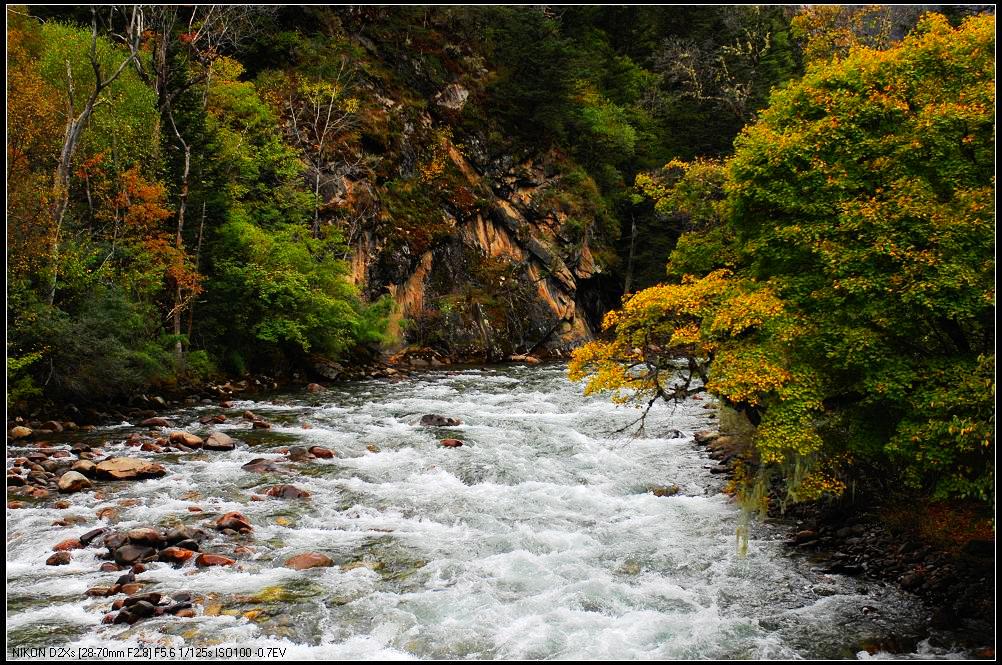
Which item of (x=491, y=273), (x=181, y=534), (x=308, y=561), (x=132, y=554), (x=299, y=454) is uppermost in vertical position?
(x=491, y=273)

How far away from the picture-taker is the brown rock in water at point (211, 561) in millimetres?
11289

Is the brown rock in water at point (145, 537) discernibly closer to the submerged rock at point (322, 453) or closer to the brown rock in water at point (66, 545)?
the brown rock in water at point (66, 545)

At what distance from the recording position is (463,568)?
466 inches

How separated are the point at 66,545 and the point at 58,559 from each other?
1.73ft

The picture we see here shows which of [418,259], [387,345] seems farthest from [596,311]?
[387,345]

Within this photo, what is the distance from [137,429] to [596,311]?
38.2 meters

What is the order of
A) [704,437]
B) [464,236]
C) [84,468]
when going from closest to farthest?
1. [84,468]
2. [704,437]
3. [464,236]

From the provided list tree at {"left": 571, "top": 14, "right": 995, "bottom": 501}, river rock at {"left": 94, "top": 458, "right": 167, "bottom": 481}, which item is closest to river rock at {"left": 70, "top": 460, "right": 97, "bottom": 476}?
river rock at {"left": 94, "top": 458, "right": 167, "bottom": 481}

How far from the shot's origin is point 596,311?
53969 millimetres

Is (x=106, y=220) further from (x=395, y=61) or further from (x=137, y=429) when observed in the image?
(x=395, y=61)

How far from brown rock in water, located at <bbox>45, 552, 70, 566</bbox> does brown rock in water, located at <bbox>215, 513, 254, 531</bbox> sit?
2.36m

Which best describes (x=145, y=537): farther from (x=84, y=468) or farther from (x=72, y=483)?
(x=84, y=468)

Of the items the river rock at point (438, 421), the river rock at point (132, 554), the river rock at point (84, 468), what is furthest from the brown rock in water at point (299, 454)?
the river rock at point (132, 554)

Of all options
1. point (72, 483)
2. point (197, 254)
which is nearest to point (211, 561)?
point (72, 483)
